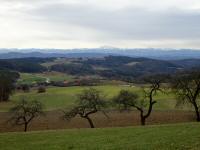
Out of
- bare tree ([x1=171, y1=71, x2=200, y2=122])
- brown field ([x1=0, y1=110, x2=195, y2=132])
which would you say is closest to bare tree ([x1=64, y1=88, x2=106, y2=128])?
brown field ([x1=0, y1=110, x2=195, y2=132])

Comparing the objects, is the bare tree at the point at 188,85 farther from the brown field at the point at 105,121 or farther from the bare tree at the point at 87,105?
the bare tree at the point at 87,105

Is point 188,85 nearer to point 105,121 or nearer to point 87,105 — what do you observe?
point 87,105

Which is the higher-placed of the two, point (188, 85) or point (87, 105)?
point (188, 85)

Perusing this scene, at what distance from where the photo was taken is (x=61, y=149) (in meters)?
25.9

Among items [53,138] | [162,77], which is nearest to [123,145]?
[53,138]

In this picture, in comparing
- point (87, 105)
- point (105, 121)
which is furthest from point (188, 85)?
point (105, 121)

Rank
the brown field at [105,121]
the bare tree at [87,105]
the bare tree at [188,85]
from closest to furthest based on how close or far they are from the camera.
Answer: the bare tree at [87,105], the bare tree at [188,85], the brown field at [105,121]

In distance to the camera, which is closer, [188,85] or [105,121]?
[188,85]

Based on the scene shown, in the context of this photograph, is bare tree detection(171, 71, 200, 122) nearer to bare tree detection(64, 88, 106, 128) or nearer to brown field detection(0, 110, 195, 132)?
brown field detection(0, 110, 195, 132)

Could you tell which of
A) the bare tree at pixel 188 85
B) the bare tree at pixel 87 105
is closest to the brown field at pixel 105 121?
the bare tree at pixel 188 85

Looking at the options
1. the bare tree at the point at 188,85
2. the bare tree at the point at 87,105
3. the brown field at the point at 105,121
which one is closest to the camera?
the bare tree at the point at 87,105

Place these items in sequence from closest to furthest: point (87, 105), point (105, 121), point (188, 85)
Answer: point (87, 105)
point (188, 85)
point (105, 121)

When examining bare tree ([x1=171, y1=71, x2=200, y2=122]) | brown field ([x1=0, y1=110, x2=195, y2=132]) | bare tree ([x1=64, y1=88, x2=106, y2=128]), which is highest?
bare tree ([x1=171, y1=71, x2=200, y2=122])

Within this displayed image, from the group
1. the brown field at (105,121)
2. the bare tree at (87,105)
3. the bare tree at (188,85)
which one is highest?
the bare tree at (188,85)
